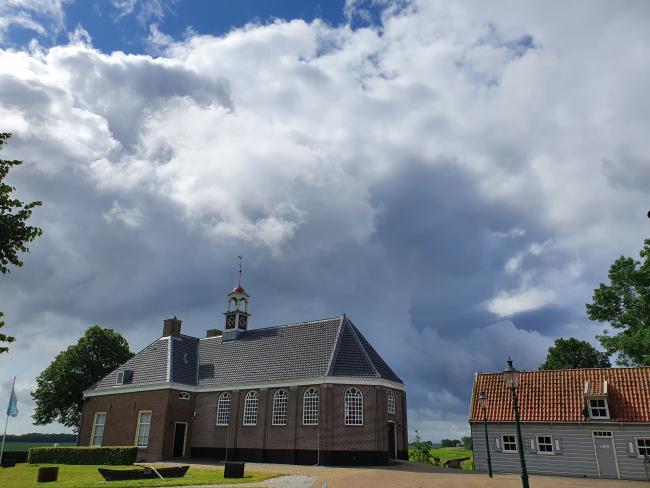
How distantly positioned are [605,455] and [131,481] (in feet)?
85.5

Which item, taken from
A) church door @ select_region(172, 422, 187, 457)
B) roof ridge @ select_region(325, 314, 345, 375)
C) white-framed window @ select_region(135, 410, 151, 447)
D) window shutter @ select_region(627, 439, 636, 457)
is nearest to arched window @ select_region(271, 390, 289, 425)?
roof ridge @ select_region(325, 314, 345, 375)

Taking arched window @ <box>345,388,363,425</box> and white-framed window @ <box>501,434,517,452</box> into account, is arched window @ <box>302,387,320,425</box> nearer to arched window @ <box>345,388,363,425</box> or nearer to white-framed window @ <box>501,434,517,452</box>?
arched window @ <box>345,388,363,425</box>

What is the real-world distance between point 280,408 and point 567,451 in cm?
1924

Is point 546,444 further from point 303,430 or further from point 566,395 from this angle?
point 303,430

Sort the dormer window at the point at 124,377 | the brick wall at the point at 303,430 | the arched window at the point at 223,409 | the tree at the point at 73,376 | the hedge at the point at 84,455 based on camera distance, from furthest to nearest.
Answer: the tree at the point at 73,376 < the dormer window at the point at 124,377 < the arched window at the point at 223,409 < the brick wall at the point at 303,430 < the hedge at the point at 84,455

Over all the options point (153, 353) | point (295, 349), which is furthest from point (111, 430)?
point (295, 349)

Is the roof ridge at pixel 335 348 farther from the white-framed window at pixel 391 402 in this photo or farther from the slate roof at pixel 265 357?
the white-framed window at pixel 391 402

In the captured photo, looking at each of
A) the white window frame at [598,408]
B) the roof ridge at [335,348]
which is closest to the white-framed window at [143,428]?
the roof ridge at [335,348]

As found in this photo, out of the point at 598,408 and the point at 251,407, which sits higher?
the point at 251,407

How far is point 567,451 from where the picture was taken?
30.5 meters

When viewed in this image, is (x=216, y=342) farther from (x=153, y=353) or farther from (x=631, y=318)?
(x=631, y=318)

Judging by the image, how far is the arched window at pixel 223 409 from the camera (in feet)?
132

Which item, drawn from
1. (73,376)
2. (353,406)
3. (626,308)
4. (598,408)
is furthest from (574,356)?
(73,376)

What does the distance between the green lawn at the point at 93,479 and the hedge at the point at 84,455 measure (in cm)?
226
